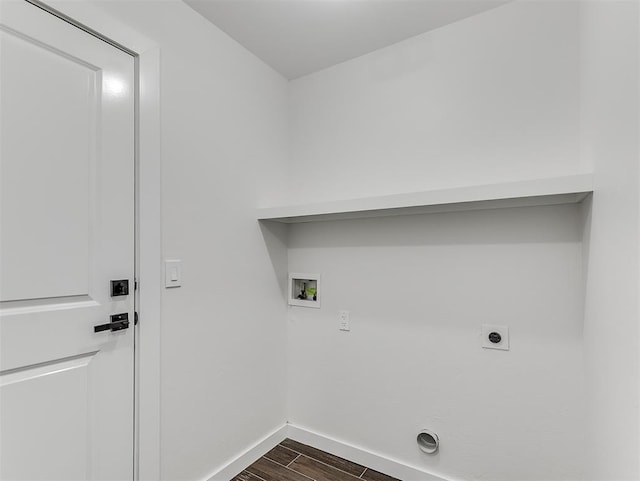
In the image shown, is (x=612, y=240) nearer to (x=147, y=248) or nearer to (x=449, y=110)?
(x=449, y=110)

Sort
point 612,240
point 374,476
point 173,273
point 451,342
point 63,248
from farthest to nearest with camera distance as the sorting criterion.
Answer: point 374,476
point 451,342
point 173,273
point 63,248
point 612,240

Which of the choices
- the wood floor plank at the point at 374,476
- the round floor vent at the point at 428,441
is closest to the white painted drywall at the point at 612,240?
the round floor vent at the point at 428,441

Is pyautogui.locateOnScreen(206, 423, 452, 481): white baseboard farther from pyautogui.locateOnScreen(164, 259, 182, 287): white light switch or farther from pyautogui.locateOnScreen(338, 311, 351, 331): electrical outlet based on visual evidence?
pyautogui.locateOnScreen(164, 259, 182, 287): white light switch

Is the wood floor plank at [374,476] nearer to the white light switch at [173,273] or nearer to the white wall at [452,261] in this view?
the white wall at [452,261]

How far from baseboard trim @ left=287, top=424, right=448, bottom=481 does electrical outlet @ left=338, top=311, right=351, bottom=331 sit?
66 cm

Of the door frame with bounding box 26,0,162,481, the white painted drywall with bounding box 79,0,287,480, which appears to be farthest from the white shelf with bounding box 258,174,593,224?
the door frame with bounding box 26,0,162,481

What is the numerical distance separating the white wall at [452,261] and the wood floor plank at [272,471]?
1.01 ft

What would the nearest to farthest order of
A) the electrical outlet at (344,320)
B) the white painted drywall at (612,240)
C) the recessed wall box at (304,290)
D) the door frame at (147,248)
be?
the white painted drywall at (612,240)
the door frame at (147,248)
the electrical outlet at (344,320)
the recessed wall box at (304,290)

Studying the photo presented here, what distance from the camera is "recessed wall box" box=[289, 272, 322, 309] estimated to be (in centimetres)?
206

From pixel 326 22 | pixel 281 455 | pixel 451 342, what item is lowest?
pixel 281 455

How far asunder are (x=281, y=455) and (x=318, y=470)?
0.83ft

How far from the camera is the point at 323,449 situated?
197 cm

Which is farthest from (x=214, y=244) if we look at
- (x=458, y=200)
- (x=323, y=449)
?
(x=323, y=449)

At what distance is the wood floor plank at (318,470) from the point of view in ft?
5.67
